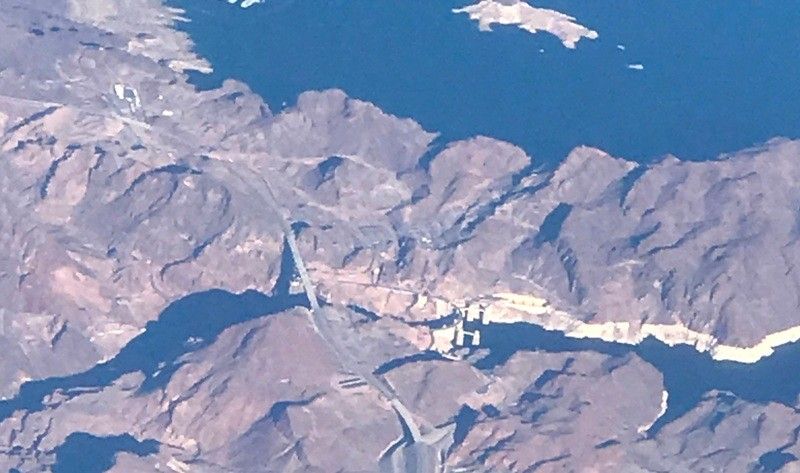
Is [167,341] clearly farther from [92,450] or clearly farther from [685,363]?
[685,363]

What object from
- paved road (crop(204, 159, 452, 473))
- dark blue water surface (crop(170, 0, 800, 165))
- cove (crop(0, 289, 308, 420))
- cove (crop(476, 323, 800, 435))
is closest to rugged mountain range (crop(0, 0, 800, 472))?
cove (crop(0, 289, 308, 420))

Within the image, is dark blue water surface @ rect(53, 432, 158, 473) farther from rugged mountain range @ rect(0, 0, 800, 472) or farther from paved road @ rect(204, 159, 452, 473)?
paved road @ rect(204, 159, 452, 473)

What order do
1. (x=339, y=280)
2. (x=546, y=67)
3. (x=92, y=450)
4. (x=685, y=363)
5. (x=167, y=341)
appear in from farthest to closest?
(x=546, y=67)
(x=339, y=280)
(x=685, y=363)
(x=167, y=341)
(x=92, y=450)

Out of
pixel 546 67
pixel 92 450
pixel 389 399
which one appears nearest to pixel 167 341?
pixel 92 450

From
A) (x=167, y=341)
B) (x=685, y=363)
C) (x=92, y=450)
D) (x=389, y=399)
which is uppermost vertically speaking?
(x=389, y=399)

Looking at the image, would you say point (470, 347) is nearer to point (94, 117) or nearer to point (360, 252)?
point (360, 252)

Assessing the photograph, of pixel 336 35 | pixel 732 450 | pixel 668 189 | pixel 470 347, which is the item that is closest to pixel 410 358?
pixel 470 347
